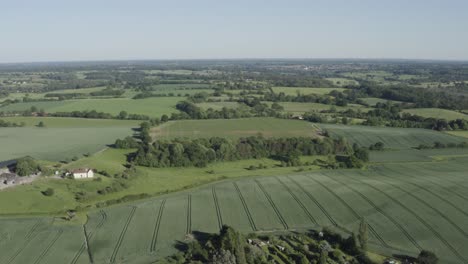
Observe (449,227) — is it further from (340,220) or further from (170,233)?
(170,233)

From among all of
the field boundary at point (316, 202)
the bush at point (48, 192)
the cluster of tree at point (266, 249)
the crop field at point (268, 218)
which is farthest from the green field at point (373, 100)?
the bush at point (48, 192)

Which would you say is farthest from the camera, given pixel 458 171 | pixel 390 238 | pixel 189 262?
pixel 458 171

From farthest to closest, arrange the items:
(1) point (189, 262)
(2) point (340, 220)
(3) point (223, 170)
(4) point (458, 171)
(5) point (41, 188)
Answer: (3) point (223, 170) → (4) point (458, 171) → (5) point (41, 188) → (2) point (340, 220) → (1) point (189, 262)

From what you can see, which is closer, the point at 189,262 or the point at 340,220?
the point at 189,262

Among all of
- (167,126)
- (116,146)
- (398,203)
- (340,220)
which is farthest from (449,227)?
(167,126)

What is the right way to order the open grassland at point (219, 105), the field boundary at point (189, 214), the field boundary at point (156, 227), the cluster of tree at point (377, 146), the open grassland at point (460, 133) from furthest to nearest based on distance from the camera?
1. the open grassland at point (219, 105)
2. the open grassland at point (460, 133)
3. the cluster of tree at point (377, 146)
4. the field boundary at point (189, 214)
5. the field boundary at point (156, 227)

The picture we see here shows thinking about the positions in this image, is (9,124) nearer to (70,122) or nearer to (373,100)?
(70,122)

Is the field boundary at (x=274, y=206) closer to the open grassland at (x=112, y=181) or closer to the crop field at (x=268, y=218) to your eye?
the crop field at (x=268, y=218)
